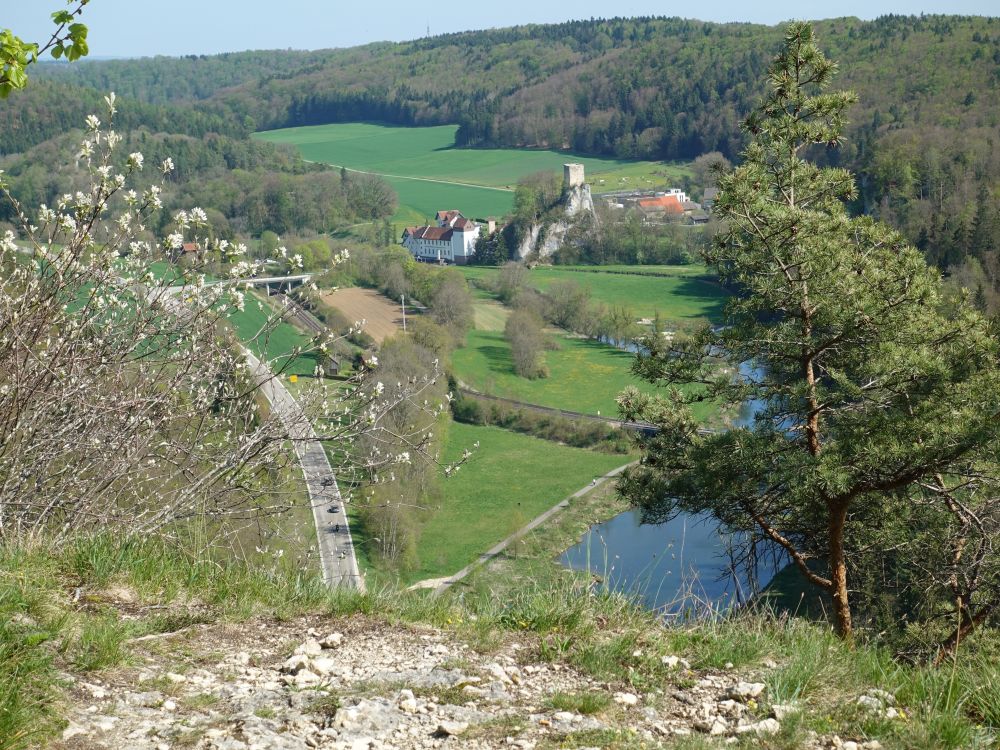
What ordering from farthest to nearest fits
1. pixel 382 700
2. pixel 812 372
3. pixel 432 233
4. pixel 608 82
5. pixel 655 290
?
pixel 608 82 → pixel 432 233 → pixel 655 290 → pixel 812 372 → pixel 382 700

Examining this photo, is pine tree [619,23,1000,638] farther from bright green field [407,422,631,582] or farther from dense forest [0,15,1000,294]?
dense forest [0,15,1000,294]

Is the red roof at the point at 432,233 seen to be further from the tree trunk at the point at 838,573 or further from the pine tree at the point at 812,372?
the tree trunk at the point at 838,573

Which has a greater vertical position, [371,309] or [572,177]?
[572,177]

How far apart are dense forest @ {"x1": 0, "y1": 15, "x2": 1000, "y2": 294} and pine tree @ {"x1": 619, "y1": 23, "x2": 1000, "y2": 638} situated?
18.4 meters

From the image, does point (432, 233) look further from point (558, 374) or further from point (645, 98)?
point (645, 98)

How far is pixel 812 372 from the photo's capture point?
7387mm

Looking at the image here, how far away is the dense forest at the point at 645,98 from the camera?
62.6 metres

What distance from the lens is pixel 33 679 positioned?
2998 millimetres

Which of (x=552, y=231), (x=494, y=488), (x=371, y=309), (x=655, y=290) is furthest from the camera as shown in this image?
(x=552, y=231)

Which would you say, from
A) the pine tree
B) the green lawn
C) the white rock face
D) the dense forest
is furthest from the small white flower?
the white rock face

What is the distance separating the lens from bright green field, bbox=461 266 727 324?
57500mm

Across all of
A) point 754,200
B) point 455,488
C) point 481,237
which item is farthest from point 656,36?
point 754,200

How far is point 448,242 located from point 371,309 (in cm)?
2626

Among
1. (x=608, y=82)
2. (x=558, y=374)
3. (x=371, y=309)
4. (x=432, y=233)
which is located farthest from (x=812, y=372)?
(x=608, y=82)
